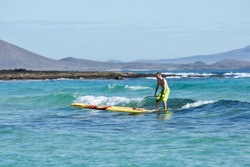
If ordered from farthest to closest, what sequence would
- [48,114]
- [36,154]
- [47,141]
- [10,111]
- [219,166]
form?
[10,111], [48,114], [47,141], [36,154], [219,166]

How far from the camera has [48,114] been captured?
24406mm

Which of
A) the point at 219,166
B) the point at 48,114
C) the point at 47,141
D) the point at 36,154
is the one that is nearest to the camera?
the point at 219,166

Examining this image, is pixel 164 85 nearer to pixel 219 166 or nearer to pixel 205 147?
pixel 205 147

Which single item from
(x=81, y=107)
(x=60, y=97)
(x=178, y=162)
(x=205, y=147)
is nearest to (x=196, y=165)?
(x=178, y=162)

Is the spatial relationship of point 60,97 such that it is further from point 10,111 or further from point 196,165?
point 196,165

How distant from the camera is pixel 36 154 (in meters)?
13.9

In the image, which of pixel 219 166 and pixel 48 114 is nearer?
pixel 219 166

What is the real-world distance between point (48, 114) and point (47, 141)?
→ 8.64 m

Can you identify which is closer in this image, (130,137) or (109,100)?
(130,137)

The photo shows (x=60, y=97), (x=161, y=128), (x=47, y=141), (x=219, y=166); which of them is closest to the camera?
(x=219, y=166)

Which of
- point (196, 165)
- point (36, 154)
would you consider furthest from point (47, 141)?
point (196, 165)

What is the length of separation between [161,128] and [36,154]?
16.1 ft

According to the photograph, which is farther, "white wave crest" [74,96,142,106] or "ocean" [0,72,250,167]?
"white wave crest" [74,96,142,106]

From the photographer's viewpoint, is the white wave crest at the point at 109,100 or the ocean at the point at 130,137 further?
the white wave crest at the point at 109,100
